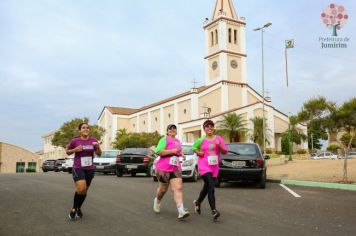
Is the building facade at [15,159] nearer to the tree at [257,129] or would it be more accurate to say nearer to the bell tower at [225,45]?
the bell tower at [225,45]

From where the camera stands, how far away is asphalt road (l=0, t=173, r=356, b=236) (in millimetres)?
6203

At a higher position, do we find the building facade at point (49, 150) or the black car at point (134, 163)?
the building facade at point (49, 150)

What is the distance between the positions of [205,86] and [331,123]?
159 ft

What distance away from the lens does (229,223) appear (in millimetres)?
6816

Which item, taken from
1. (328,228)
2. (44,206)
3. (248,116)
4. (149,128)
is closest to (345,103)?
(328,228)

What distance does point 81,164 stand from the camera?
711 cm

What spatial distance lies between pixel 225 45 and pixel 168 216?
56.1 meters

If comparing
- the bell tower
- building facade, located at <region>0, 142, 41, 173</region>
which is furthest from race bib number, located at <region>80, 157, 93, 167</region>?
building facade, located at <region>0, 142, 41, 173</region>

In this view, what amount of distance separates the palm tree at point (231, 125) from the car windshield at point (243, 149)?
35.8 meters

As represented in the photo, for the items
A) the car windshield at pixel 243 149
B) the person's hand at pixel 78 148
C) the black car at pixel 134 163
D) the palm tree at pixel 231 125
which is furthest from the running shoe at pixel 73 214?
the palm tree at pixel 231 125

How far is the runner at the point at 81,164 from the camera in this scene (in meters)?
6.99

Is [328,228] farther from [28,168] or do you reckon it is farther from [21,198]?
[28,168]

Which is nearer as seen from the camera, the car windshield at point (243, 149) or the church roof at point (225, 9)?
the car windshield at point (243, 149)

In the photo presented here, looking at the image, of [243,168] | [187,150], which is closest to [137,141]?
[187,150]
